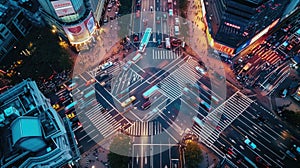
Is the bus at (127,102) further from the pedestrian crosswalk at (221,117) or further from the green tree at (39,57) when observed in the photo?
the green tree at (39,57)

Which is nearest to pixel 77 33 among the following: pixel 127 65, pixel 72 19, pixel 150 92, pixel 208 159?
pixel 72 19

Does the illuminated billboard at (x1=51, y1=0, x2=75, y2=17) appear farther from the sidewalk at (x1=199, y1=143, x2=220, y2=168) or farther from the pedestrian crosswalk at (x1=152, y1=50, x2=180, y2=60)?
the sidewalk at (x1=199, y1=143, x2=220, y2=168)

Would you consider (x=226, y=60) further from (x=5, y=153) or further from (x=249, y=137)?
(x=5, y=153)

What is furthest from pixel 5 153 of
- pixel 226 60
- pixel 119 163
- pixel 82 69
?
pixel 226 60

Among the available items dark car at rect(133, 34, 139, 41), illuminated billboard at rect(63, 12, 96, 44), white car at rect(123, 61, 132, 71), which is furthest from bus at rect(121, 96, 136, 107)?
illuminated billboard at rect(63, 12, 96, 44)

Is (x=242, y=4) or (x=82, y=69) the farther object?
(x=82, y=69)

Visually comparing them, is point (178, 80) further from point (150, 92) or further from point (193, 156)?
point (193, 156)
